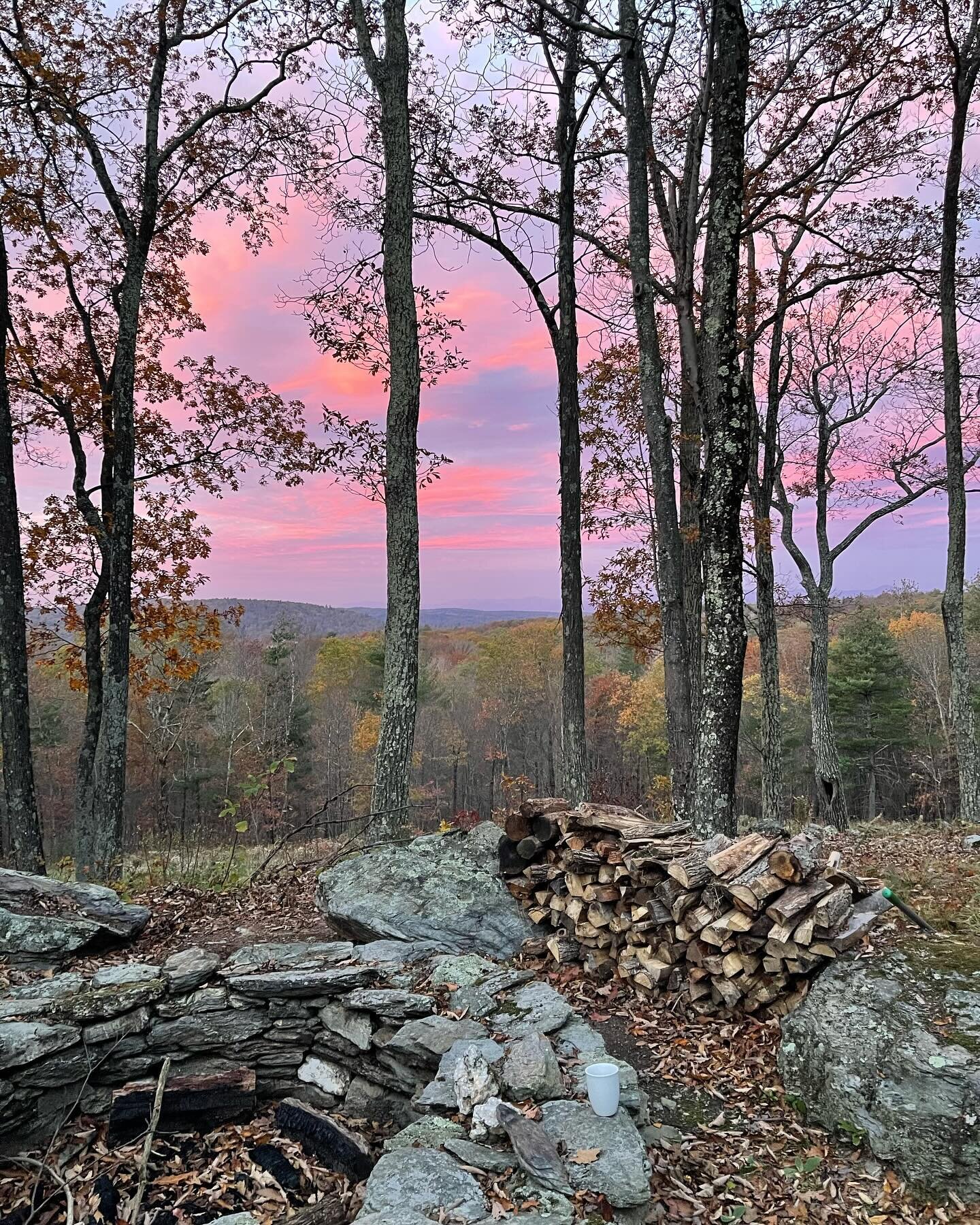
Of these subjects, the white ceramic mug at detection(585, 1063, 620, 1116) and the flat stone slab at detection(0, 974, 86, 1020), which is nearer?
the white ceramic mug at detection(585, 1063, 620, 1116)

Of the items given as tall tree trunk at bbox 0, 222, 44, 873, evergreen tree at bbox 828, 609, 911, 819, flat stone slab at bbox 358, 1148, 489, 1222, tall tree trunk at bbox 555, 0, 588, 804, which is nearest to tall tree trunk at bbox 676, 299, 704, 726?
tall tree trunk at bbox 555, 0, 588, 804

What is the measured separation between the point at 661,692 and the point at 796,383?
66.8 ft

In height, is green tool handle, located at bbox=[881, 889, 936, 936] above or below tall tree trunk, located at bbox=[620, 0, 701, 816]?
below

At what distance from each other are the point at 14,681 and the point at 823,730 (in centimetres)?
1338

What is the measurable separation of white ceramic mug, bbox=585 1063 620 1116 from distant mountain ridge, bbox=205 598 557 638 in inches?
1233

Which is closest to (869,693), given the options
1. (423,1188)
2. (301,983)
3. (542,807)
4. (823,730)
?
(823,730)

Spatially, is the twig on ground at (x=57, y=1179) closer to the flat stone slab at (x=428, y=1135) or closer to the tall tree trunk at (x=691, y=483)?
the flat stone slab at (x=428, y=1135)

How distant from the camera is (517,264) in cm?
986

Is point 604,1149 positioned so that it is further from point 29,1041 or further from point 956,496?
point 956,496

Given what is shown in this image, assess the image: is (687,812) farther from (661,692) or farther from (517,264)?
(661,692)

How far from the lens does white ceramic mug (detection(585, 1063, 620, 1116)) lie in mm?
2686

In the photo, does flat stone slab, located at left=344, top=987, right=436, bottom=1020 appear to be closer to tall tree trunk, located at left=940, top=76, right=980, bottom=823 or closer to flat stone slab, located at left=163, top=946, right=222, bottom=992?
flat stone slab, located at left=163, top=946, right=222, bottom=992

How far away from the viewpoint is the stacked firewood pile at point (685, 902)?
368 cm

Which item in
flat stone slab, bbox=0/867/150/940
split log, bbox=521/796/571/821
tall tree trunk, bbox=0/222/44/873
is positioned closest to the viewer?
flat stone slab, bbox=0/867/150/940
